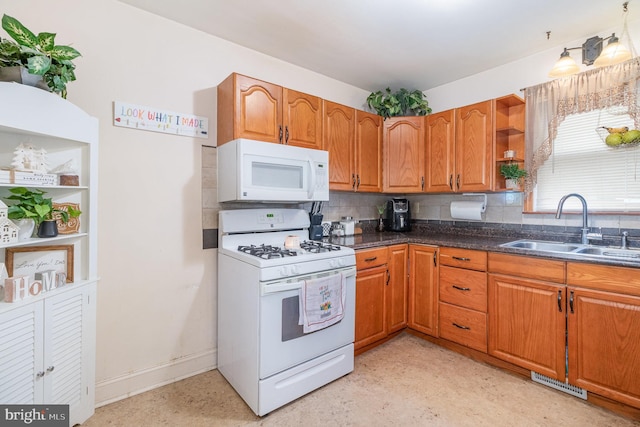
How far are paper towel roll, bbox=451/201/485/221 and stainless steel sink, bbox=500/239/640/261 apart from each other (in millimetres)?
429

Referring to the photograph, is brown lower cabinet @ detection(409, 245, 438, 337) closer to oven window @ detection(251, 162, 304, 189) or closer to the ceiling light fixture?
oven window @ detection(251, 162, 304, 189)

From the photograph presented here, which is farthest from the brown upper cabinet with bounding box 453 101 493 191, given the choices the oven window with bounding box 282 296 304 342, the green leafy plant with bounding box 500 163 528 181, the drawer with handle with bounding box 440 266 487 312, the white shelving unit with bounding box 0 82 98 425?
the white shelving unit with bounding box 0 82 98 425

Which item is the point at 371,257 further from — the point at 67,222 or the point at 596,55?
the point at 596,55

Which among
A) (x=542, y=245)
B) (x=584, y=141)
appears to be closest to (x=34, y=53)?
(x=542, y=245)

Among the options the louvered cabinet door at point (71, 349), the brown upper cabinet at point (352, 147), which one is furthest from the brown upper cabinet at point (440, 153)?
the louvered cabinet door at point (71, 349)

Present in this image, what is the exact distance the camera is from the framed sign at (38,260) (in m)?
1.47

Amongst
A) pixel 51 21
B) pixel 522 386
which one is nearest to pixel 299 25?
pixel 51 21

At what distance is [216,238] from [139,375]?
1.02 meters

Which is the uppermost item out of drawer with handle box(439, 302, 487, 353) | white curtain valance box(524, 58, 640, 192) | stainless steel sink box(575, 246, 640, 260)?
white curtain valance box(524, 58, 640, 192)

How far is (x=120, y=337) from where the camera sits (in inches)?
74.3

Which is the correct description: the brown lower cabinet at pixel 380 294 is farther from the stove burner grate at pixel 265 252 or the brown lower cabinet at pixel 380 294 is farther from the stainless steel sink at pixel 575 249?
the stainless steel sink at pixel 575 249

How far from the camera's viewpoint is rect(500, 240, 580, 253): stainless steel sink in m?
2.25

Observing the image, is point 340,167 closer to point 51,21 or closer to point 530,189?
point 530,189

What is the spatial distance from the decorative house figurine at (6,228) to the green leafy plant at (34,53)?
625 mm
